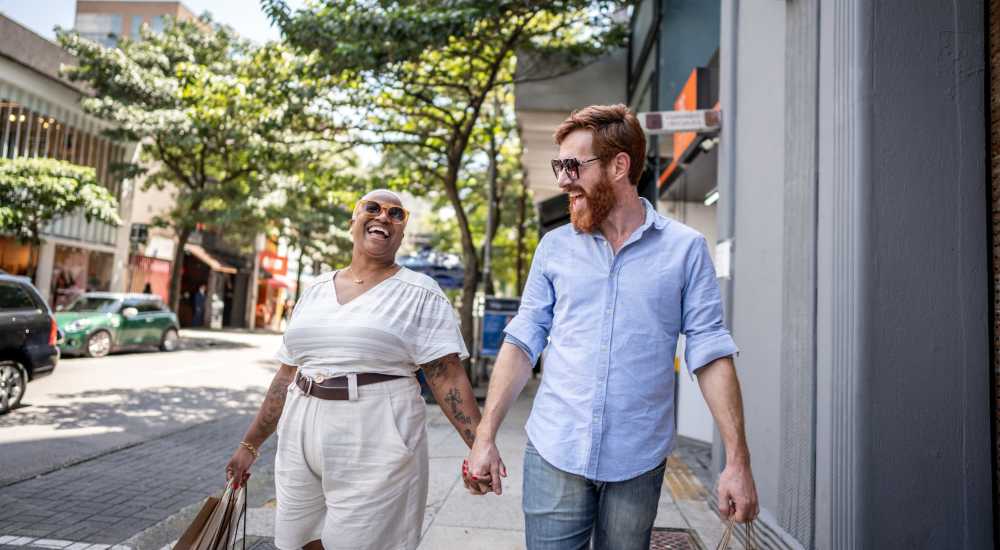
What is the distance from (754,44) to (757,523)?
3.25 metres

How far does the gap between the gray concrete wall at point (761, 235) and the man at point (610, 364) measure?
229cm

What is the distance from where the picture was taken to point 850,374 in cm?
294

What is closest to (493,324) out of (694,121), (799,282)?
(694,121)

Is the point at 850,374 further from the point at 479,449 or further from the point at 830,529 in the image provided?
the point at 479,449

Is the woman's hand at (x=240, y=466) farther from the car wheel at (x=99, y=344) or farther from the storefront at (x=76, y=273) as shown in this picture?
the storefront at (x=76, y=273)

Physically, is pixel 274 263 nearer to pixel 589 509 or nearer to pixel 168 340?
pixel 168 340

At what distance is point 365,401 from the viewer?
2.54 meters

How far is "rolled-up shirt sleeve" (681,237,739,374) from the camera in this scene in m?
2.01

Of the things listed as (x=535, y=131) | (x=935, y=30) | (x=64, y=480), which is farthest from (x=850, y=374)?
(x=535, y=131)

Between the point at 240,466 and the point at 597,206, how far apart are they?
178 cm

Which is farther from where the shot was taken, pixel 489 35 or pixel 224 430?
pixel 489 35

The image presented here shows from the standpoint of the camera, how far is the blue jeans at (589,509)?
201 cm

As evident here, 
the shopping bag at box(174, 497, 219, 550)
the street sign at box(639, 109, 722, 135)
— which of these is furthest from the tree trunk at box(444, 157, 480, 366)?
the shopping bag at box(174, 497, 219, 550)

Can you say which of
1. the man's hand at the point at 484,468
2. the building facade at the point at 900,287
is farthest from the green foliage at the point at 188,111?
the man's hand at the point at 484,468
